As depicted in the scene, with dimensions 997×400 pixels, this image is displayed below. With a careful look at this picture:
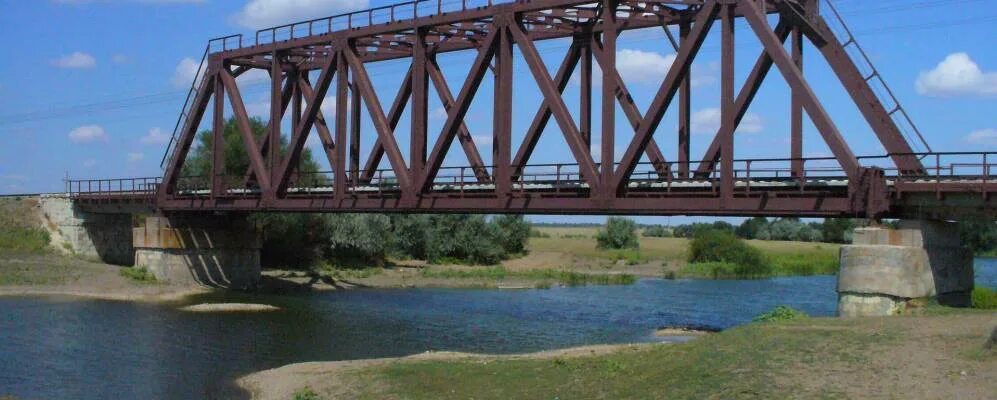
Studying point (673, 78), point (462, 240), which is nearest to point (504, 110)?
point (673, 78)

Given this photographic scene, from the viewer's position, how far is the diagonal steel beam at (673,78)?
3891 centimetres

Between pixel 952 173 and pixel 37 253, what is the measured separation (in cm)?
6004

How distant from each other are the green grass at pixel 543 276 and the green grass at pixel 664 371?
51664 mm

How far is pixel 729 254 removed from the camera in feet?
320

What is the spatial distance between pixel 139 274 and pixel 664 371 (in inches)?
1982

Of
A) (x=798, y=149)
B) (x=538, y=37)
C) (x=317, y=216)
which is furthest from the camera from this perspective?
(x=317, y=216)

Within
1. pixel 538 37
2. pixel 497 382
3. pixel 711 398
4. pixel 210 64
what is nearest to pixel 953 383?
pixel 711 398

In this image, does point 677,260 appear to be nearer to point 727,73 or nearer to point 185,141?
point 185,141

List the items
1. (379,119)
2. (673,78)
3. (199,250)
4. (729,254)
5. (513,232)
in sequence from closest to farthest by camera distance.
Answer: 1. (673,78)
2. (379,119)
3. (199,250)
4. (729,254)
5. (513,232)

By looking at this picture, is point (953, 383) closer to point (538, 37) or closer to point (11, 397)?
point (11, 397)

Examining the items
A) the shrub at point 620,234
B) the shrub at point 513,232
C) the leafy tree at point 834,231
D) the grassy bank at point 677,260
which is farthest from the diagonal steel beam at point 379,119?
the leafy tree at point 834,231

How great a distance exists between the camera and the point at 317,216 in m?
80.6

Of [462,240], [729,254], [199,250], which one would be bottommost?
[729,254]

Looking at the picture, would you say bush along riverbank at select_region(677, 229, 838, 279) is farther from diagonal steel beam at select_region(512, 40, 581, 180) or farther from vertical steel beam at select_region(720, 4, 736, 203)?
vertical steel beam at select_region(720, 4, 736, 203)
